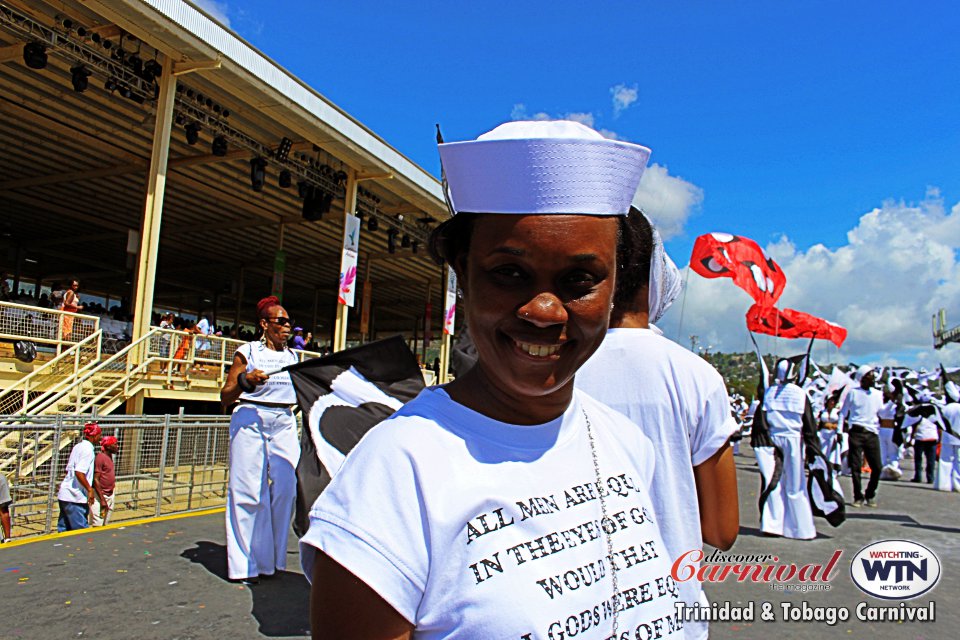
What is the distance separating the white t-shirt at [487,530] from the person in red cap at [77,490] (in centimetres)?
785

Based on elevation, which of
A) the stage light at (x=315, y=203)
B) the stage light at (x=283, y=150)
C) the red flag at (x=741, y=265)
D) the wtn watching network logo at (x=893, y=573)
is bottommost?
the wtn watching network logo at (x=893, y=573)

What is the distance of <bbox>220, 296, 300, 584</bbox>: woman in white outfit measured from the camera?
200 inches

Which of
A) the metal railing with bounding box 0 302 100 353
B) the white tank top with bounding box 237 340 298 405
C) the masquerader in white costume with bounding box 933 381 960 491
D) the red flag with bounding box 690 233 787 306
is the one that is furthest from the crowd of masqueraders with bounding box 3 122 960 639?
the masquerader in white costume with bounding box 933 381 960 491

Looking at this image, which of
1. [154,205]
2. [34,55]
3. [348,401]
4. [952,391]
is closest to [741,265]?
[348,401]

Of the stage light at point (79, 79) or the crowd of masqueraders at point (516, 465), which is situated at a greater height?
the stage light at point (79, 79)

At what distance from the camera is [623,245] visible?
4.84 feet

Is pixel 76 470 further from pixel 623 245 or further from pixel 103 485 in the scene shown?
pixel 623 245

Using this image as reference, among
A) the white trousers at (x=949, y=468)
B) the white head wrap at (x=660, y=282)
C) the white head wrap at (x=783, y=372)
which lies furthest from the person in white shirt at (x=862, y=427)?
the white head wrap at (x=660, y=282)

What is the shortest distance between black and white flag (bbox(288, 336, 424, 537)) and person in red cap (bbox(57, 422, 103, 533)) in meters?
5.00

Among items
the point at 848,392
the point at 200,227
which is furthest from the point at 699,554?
the point at 200,227

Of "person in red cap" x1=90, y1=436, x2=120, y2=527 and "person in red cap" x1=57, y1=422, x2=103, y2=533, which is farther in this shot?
"person in red cap" x1=90, y1=436, x2=120, y2=527

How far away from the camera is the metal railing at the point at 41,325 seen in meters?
11.1

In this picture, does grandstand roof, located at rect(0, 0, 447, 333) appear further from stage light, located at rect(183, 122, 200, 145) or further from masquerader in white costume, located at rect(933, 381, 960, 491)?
masquerader in white costume, located at rect(933, 381, 960, 491)

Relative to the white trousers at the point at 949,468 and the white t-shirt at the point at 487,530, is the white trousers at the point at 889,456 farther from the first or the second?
the white t-shirt at the point at 487,530
